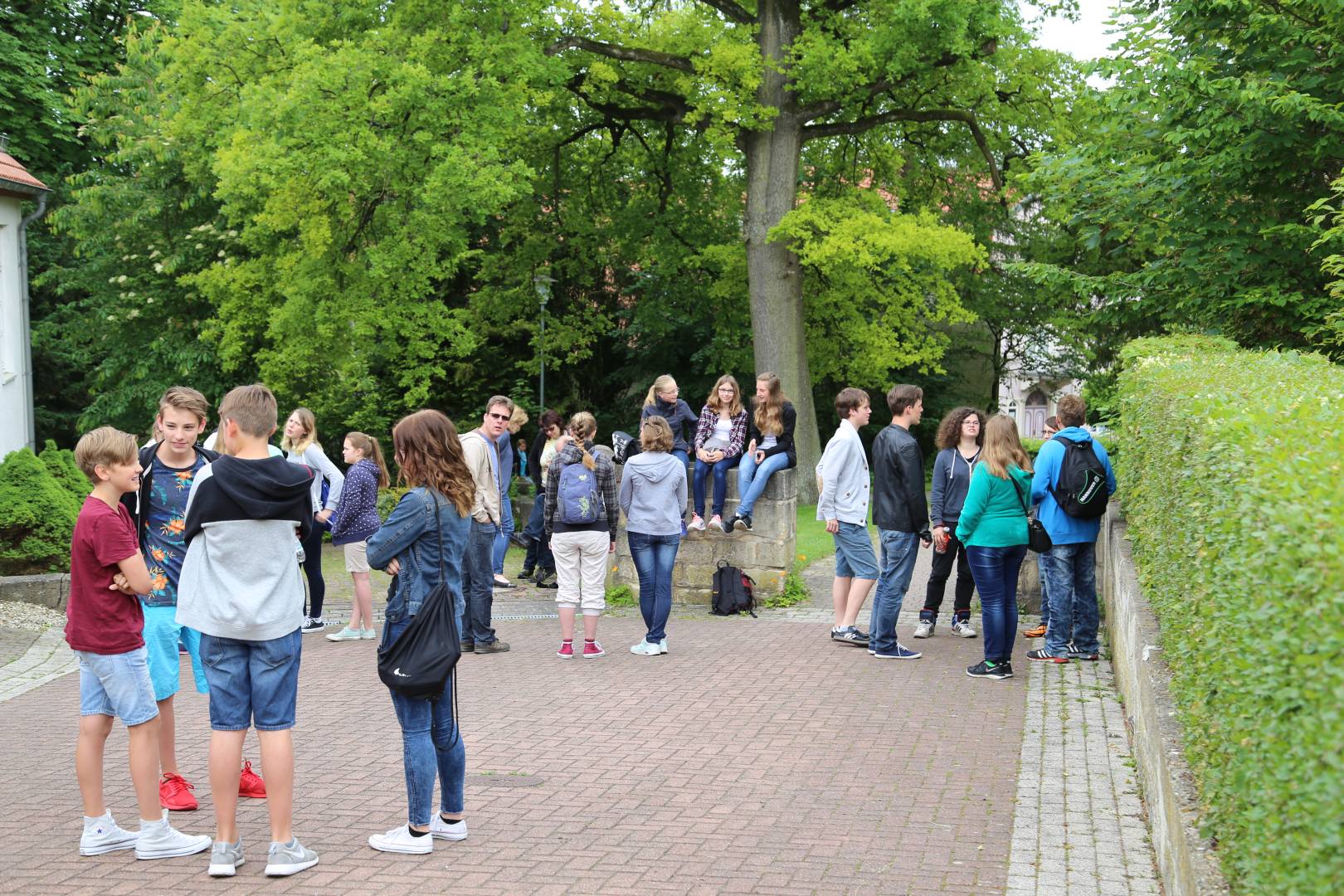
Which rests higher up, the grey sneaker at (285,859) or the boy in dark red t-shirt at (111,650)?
the boy in dark red t-shirt at (111,650)

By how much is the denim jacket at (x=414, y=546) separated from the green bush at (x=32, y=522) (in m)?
9.12

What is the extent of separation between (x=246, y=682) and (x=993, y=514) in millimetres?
5495

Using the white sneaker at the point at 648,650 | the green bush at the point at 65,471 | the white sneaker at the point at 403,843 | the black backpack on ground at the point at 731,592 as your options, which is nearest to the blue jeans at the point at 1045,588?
the white sneaker at the point at 648,650

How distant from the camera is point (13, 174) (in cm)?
2067

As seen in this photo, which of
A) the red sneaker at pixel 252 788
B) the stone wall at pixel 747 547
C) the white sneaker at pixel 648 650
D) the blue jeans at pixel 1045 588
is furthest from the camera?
the stone wall at pixel 747 547

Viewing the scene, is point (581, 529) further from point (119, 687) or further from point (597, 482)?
point (119, 687)

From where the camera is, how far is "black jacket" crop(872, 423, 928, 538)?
1020 cm

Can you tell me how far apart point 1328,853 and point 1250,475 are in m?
1.49

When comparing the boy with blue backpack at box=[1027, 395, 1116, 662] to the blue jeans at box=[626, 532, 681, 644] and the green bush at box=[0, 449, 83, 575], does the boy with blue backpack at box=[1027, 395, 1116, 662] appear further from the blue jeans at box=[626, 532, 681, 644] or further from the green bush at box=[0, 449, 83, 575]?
the green bush at box=[0, 449, 83, 575]

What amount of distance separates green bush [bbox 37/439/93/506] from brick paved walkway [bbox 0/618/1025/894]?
5.61 m

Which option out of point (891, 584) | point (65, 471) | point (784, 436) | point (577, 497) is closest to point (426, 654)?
point (577, 497)

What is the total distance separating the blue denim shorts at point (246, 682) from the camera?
5.41 meters

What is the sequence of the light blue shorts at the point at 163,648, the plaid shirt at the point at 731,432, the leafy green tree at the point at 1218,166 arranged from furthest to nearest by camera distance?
1. the plaid shirt at the point at 731,432
2. the leafy green tree at the point at 1218,166
3. the light blue shorts at the point at 163,648

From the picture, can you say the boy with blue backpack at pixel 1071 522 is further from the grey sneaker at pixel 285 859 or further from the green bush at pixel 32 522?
the green bush at pixel 32 522
